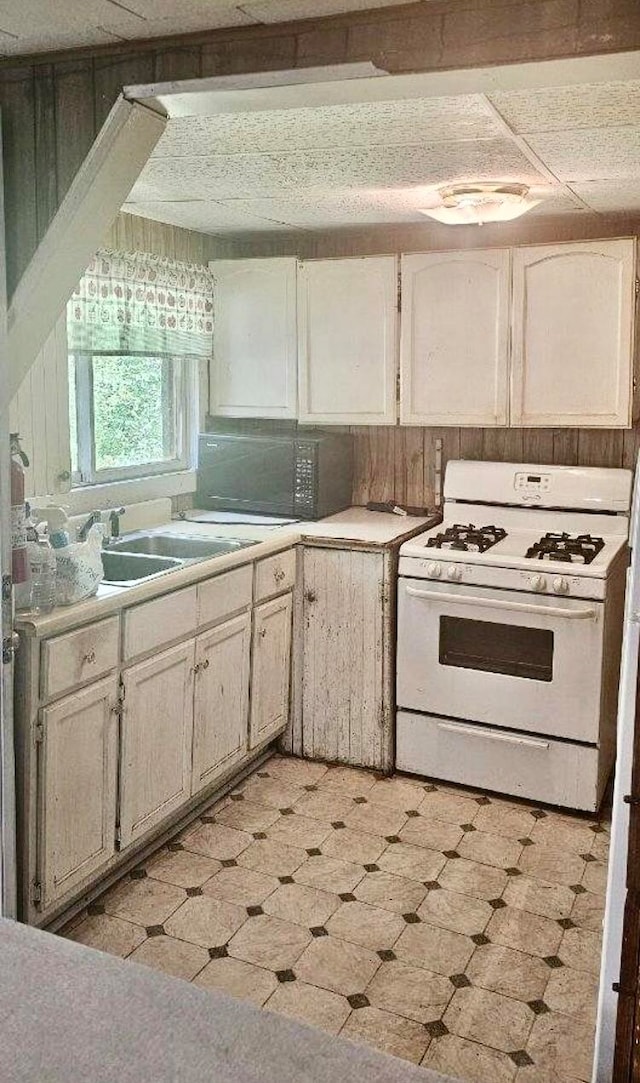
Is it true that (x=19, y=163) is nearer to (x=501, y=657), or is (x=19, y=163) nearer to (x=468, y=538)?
(x=468, y=538)

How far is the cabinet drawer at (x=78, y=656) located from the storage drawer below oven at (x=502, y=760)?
1.38 meters

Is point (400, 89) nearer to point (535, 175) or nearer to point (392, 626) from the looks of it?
point (535, 175)

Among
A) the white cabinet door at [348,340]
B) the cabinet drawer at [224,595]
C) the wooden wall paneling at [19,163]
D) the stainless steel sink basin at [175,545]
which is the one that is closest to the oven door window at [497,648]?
the cabinet drawer at [224,595]

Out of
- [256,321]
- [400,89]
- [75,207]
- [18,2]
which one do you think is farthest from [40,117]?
[256,321]

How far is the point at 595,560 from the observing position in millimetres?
3361

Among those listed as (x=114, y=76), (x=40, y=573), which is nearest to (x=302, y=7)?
(x=114, y=76)

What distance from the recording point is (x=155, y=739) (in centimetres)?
296

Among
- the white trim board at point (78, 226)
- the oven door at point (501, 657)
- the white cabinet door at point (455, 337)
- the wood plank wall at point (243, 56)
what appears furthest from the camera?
the white cabinet door at point (455, 337)

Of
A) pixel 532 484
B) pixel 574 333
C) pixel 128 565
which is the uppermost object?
pixel 574 333

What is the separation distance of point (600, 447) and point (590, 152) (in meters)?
1.50

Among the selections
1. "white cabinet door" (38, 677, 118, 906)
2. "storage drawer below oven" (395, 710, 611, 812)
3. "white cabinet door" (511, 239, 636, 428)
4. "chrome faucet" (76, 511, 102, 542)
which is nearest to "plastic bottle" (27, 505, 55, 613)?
"white cabinet door" (38, 677, 118, 906)

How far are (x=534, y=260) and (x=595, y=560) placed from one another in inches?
46.5

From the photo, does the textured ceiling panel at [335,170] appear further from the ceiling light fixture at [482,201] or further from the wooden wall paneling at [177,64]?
the wooden wall paneling at [177,64]

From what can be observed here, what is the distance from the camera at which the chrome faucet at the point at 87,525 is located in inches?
126
